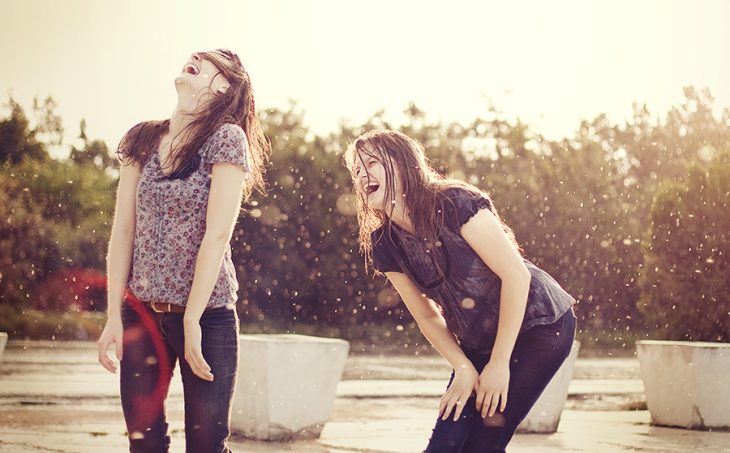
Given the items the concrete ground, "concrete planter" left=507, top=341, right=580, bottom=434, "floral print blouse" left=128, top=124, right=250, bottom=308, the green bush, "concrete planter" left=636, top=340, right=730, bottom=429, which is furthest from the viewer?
the green bush

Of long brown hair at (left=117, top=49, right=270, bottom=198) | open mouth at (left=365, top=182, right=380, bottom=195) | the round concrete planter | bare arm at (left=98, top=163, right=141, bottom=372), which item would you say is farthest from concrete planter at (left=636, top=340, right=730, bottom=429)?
bare arm at (left=98, top=163, right=141, bottom=372)

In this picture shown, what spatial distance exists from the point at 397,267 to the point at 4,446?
4.93 meters

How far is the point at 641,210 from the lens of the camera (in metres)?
31.7

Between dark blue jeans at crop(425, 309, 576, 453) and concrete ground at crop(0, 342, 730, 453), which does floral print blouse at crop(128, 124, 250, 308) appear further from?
concrete ground at crop(0, 342, 730, 453)

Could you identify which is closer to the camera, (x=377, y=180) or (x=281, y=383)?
(x=377, y=180)

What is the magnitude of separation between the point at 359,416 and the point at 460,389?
6961 mm

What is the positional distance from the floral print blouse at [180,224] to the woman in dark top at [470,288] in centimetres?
46

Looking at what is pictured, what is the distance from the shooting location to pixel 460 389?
346 centimetres

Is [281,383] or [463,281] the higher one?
[463,281]

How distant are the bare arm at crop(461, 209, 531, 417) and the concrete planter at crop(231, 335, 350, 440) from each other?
4.55 m

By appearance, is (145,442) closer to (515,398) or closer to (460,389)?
(460,389)

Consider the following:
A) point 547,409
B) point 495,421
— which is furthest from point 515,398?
point 547,409

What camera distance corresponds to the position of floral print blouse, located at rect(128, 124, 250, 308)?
10.9 ft

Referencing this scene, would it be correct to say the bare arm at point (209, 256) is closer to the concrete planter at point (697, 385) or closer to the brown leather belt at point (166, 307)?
the brown leather belt at point (166, 307)
